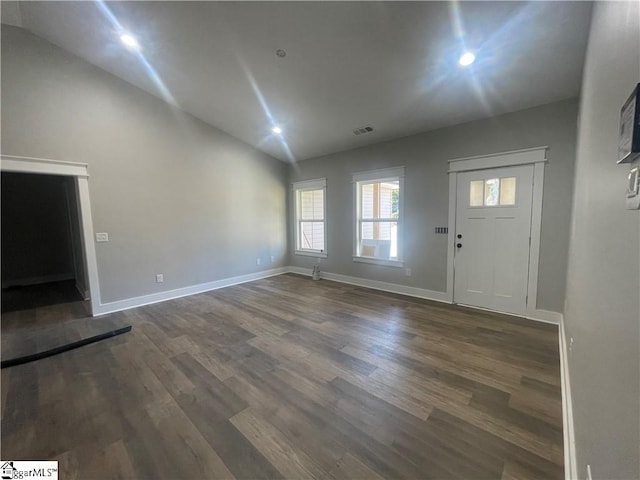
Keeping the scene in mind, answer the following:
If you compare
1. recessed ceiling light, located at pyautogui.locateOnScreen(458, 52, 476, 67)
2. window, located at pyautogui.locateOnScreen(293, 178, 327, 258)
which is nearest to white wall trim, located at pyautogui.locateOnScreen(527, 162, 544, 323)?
recessed ceiling light, located at pyautogui.locateOnScreen(458, 52, 476, 67)

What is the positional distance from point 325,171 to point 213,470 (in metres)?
4.98

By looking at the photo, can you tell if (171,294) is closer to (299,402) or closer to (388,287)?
(299,402)

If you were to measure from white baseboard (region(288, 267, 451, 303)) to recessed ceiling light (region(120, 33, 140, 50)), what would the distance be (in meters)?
4.68

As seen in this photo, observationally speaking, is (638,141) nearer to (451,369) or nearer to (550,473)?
(550,473)

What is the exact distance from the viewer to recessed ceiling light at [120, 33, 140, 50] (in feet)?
9.74

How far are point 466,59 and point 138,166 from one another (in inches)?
179

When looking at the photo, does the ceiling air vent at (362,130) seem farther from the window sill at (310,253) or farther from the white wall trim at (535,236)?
the window sill at (310,253)

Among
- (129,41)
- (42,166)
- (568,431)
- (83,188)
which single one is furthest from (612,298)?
(42,166)

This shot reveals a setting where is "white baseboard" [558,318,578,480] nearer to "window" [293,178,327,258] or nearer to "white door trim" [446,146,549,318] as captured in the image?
"white door trim" [446,146,549,318]

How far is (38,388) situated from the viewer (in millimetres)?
2109

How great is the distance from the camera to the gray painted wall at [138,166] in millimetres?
3148

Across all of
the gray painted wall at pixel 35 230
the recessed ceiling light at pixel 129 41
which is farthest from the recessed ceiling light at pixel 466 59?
the gray painted wall at pixel 35 230

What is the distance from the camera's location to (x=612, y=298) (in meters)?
0.88

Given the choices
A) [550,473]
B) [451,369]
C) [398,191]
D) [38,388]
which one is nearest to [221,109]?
[398,191]
